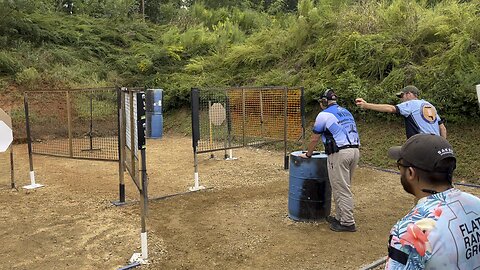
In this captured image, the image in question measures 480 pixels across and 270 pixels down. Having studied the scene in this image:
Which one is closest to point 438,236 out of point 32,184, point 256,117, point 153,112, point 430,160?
point 430,160

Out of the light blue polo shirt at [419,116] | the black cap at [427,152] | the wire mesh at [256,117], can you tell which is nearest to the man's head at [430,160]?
the black cap at [427,152]

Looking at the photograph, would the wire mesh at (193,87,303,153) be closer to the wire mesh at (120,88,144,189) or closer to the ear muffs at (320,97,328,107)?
the wire mesh at (120,88,144,189)

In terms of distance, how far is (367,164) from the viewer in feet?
31.2

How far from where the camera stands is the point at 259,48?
635 inches

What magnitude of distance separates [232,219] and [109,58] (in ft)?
54.6

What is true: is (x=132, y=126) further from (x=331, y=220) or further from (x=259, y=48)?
(x=259, y=48)

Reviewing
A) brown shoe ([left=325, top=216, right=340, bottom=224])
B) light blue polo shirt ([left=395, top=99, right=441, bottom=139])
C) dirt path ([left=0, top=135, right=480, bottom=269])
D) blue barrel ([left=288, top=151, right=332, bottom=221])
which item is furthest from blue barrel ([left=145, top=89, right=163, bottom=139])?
light blue polo shirt ([left=395, top=99, right=441, bottom=139])

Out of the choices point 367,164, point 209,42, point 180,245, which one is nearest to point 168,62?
point 209,42

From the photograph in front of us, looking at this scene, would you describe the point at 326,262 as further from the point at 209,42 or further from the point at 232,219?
the point at 209,42

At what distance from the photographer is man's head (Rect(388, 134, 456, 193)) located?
1.56m

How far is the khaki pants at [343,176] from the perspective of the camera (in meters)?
5.05

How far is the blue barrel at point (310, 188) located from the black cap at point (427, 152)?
3835 mm

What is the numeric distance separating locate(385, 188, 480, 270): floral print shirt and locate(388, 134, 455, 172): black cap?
116mm

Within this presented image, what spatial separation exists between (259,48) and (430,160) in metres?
15.0
